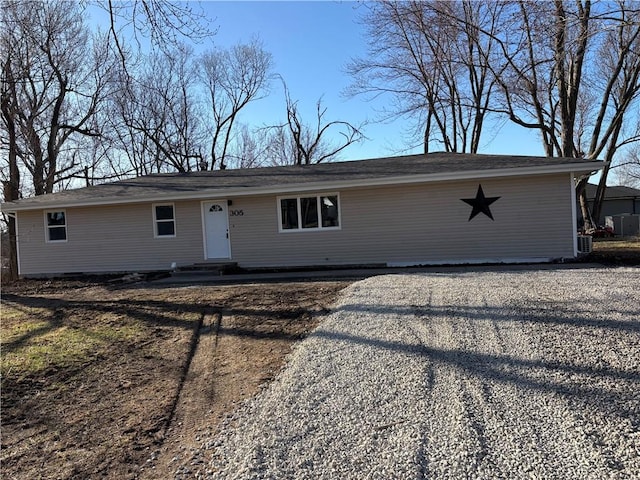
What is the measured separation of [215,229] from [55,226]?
218 inches

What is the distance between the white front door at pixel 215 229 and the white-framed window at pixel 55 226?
4884mm

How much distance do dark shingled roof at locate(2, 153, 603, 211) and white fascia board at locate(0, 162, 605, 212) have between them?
22 mm

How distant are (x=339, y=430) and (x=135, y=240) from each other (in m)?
12.5

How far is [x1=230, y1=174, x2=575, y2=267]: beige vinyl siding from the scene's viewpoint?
11633 millimetres

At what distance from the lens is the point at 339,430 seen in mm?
3021

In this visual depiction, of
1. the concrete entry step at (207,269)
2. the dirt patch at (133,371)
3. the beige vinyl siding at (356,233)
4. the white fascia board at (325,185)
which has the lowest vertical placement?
the dirt patch at (133,371)

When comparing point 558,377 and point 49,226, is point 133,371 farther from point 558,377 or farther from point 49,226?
point 49,226

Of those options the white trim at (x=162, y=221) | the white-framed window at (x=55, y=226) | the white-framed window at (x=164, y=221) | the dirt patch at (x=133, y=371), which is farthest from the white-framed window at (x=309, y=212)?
the white-framed window at (x=55, y=226)

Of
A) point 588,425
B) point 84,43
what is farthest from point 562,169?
point 84,43

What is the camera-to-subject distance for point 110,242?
1416cm

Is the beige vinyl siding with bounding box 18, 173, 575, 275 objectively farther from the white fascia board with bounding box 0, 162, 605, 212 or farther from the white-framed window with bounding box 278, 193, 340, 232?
the white fascia board with bounding box 0, 162, 605, 212

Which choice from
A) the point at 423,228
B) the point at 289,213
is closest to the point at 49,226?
the point at 289,213

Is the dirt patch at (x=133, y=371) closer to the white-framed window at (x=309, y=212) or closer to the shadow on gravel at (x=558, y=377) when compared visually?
the shadow on gravel at (x=558, y=377)

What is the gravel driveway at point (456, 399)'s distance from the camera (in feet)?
8.48
